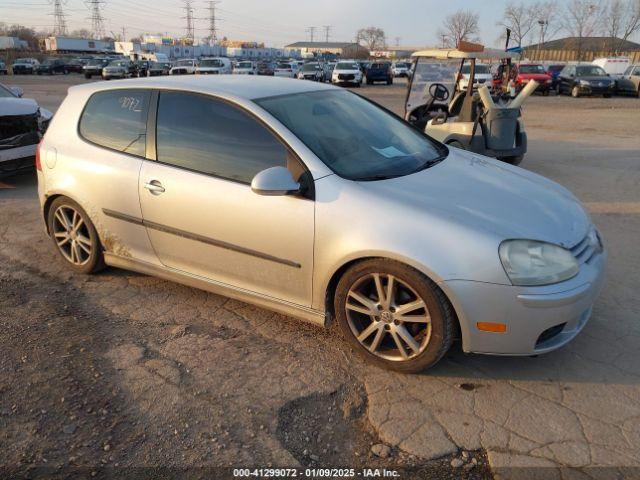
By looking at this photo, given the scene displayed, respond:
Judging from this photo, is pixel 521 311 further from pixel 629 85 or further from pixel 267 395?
pixel 629 85

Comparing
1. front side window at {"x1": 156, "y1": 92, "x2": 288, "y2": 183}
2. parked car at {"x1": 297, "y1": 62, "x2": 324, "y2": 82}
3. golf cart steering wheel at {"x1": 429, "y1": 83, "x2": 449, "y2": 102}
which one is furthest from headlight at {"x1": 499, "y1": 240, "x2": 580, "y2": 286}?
parked car at {"x1": 297, "y1": 62, "x2": 324, "y2": 82}

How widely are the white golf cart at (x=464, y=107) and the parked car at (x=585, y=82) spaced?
60.1 ft

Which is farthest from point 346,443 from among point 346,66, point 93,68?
point 93,68

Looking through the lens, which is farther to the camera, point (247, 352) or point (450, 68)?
point (450, 68)

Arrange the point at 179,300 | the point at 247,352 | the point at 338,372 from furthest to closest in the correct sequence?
the point at 179,300 < the point at 247,352 < the point at 338,372

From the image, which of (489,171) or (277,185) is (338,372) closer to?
(277,185)

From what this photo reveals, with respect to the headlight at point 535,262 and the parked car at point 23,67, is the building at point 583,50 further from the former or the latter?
the headlight at point 535,262

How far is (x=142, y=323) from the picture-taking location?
12.0 ft

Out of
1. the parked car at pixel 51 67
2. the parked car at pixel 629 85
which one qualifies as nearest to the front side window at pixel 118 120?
the parked car at pixel 629 85

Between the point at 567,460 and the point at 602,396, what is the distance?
1.98 ft

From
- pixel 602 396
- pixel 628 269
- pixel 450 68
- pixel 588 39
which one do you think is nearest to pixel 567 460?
pixel 602 396

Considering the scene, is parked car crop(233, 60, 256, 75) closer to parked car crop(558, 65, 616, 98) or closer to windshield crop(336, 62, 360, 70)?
windshield crop(336, 62, 360, 70)

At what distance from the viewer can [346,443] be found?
2531 mm

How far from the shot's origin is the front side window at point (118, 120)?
3801 mm
